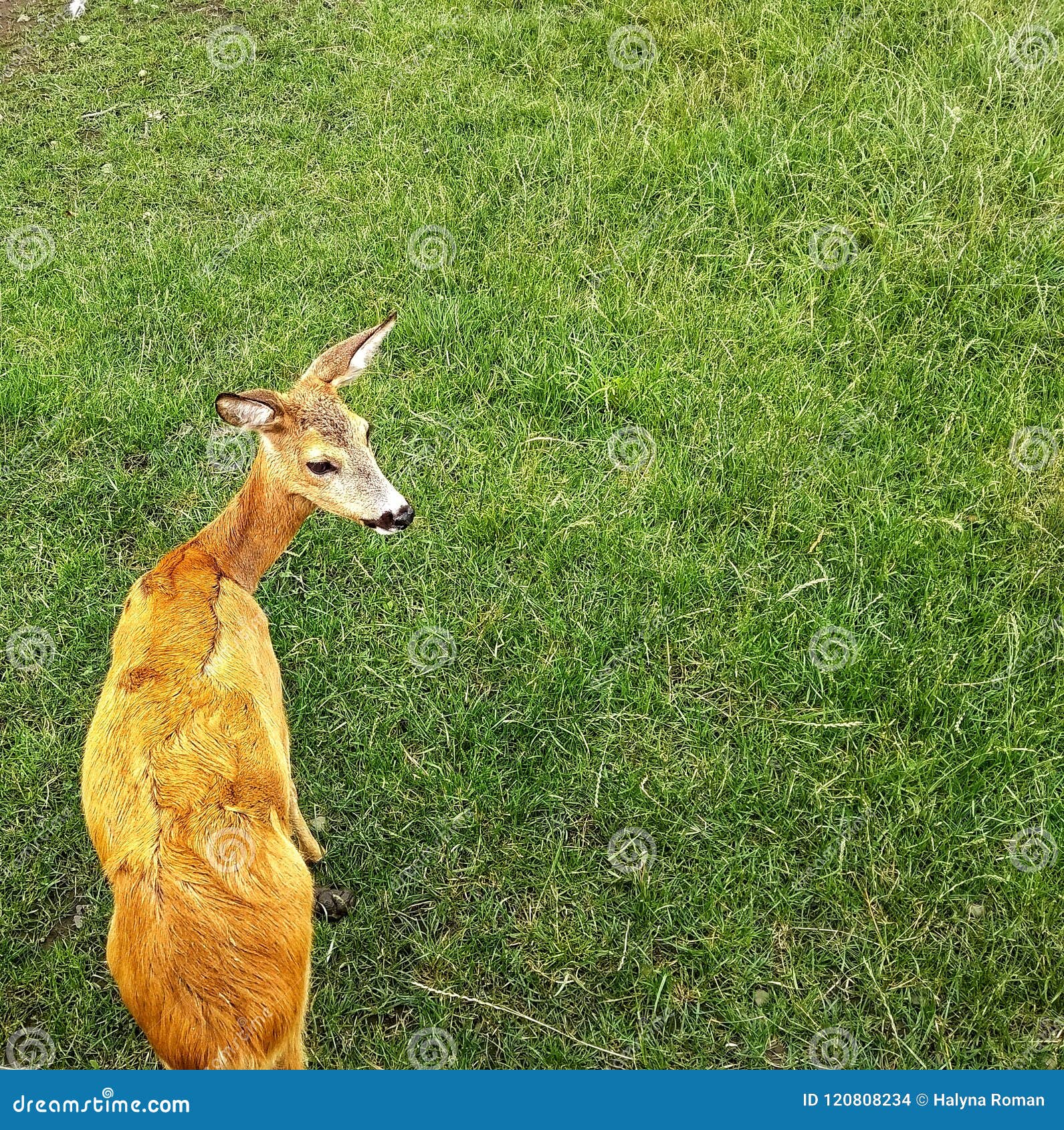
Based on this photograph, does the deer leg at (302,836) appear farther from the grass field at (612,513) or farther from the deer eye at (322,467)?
the deer eye at (322,467)

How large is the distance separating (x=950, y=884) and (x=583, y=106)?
5230mm

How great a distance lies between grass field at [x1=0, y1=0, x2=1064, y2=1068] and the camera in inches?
142

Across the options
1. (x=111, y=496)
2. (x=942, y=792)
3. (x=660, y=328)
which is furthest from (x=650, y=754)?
(x=111, y=496)

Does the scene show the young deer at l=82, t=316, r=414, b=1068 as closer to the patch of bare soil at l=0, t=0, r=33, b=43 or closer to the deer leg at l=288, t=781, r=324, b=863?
the deer leg at l=288, t=781, r=324, b=863

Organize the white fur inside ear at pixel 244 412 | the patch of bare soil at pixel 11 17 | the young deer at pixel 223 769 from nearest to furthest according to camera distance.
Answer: the young deer at pixel 223 769, the white fur inside ear at pixel 244 412, the patch of bare soil at pixel 11 17

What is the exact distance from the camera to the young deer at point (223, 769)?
269 cm

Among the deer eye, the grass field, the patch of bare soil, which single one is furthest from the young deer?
the patch of bare soil

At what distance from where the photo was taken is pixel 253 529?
11.8 feet

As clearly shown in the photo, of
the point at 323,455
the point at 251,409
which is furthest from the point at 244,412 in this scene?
the point at 323,455

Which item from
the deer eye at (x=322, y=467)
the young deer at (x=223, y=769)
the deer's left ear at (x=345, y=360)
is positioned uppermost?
the deer's left ear at (x=345, y=360)

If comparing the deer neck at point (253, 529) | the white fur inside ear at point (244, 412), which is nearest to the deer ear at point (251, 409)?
the white fur inside ear at point (244, 412)

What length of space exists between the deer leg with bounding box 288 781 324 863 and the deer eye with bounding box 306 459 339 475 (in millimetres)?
1197

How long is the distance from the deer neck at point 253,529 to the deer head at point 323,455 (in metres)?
0.07

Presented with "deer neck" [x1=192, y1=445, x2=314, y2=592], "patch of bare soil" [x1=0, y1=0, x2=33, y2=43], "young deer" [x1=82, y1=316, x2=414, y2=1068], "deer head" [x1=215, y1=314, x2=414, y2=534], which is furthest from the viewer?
"patch of bare soil" [x1=0, y1=0, x2=33, y2=43]
